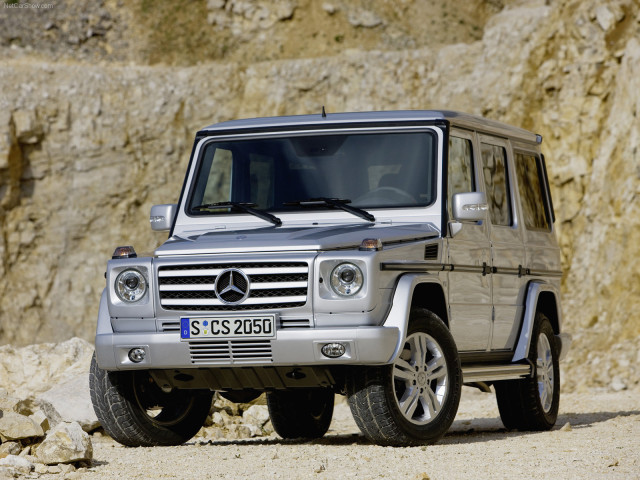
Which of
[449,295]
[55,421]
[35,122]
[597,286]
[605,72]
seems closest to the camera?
[449,295]

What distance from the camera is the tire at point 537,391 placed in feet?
32.0

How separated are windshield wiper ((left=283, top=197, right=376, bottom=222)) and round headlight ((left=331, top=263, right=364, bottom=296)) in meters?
0.97

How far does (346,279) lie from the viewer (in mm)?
7137

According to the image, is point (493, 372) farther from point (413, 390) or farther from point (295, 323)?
point (295, 323)

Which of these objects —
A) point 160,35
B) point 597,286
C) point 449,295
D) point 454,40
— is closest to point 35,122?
point 160,35

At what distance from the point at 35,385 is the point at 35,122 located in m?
19.8

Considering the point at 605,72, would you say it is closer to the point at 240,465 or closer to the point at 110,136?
the point at 110,136

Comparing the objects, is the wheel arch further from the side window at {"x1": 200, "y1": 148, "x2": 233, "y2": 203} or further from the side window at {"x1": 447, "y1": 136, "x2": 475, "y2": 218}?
the side window at {"x1": 200, "y1": 148, "x2": 233, "y2": 203}

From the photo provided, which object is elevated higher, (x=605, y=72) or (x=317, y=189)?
(x=605, y=72)

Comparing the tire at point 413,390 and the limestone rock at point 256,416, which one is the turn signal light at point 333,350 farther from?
the limestone rock at point 256,416

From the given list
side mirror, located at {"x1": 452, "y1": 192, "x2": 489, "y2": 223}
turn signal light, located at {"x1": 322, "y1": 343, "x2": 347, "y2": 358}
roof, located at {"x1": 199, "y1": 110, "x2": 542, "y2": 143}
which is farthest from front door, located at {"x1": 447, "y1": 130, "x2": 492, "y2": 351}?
turn signal light, located at {"x1": 322, "y1": 343, "x2": 347, "y2": 358}

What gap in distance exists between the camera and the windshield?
8.22m

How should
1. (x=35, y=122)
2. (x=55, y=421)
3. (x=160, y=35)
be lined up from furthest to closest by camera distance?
(x=160, y=35), (x=35, y=122), (x=55, y=421)

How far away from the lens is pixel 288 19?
3575cm
